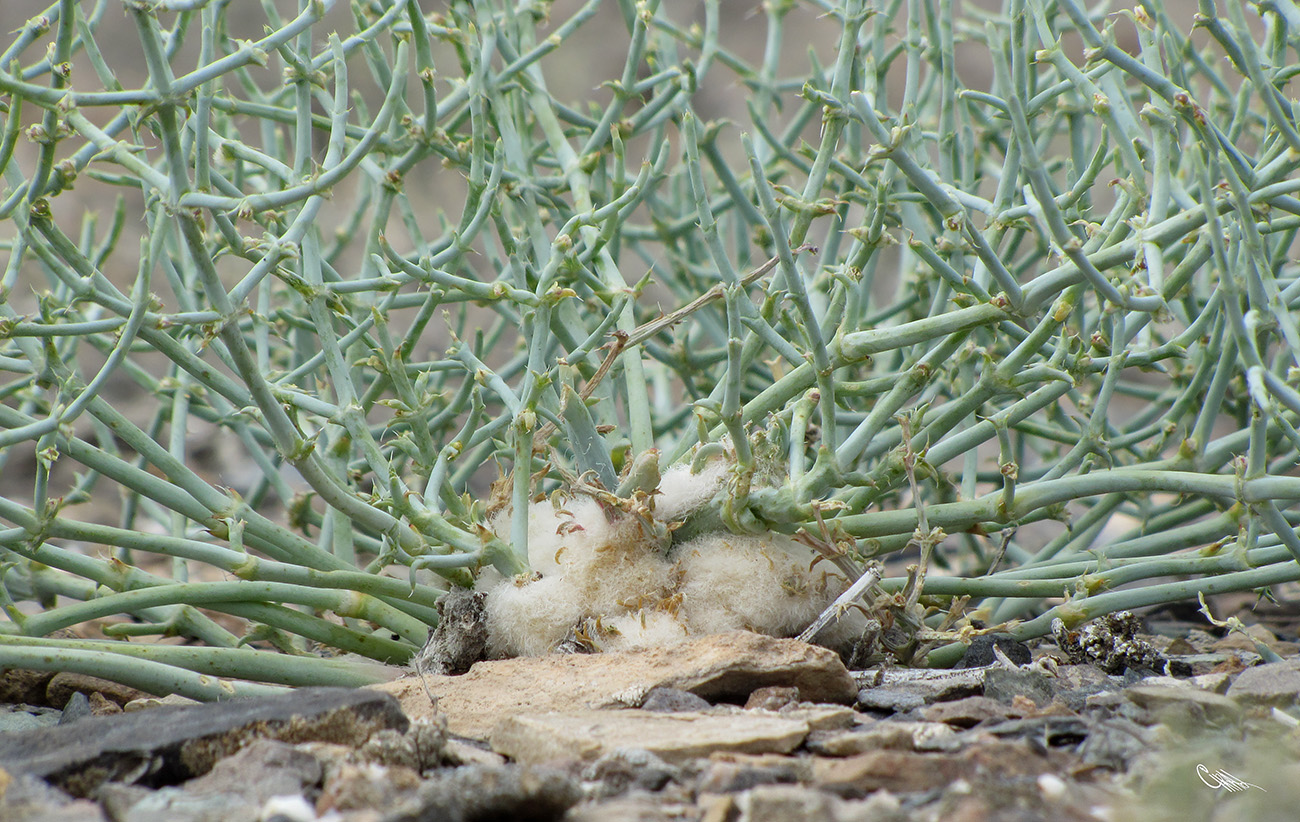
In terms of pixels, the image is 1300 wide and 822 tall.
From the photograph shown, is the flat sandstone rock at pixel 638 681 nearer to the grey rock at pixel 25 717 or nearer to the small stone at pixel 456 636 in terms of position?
the small stone at pixel 456 636

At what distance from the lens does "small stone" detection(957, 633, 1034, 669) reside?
4.17 ft

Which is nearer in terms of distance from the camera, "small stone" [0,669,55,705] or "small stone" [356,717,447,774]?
"small stone" [356,717,447,774]

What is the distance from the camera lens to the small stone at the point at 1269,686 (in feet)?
3.23

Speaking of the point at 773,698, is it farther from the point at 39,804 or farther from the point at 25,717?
the point at 25,717

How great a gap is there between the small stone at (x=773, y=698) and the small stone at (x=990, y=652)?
0.31 metres

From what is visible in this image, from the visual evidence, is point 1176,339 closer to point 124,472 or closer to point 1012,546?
point 1012,546

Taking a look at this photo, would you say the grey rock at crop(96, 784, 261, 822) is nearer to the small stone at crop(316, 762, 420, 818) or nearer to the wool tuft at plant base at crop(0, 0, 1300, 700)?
the small stone at crop(316, 762, 420, 818)

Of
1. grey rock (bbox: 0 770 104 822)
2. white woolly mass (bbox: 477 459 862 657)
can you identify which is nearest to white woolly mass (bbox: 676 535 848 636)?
white woolly mass (bbox: 477 459 862 657)

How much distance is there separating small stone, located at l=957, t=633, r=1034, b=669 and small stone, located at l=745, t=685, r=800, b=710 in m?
0.31

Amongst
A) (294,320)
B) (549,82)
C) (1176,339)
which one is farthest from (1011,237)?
(549,82)

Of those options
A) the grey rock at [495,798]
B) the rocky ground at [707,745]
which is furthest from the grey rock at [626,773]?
the grey rock at [495,798]

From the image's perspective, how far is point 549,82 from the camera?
15.9 ft

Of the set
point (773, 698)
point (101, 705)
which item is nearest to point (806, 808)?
point (773, 698)

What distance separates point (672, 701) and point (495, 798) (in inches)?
15.0
